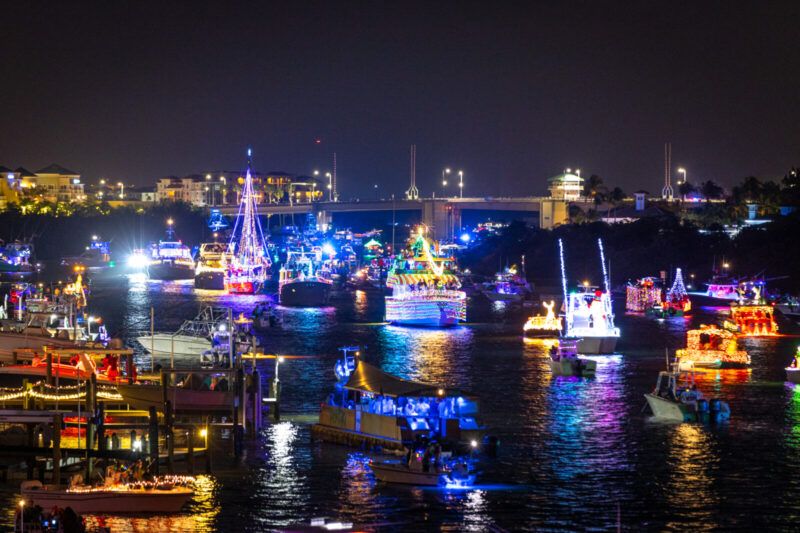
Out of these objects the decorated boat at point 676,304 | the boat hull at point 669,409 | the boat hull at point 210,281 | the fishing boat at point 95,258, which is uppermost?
the fishing boat at point 95,258

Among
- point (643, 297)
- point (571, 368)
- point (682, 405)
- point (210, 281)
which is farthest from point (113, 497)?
point (210, 281)

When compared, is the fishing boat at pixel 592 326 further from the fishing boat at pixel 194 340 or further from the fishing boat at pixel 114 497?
the fishing boat at pixel 114 497

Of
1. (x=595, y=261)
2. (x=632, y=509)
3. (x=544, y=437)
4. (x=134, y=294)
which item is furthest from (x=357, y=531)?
(x=595, y=261)

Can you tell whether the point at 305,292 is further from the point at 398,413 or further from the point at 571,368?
the point at 398,413

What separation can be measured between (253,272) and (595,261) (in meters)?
41.5

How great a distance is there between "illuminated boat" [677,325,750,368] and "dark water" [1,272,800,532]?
1.03 metres

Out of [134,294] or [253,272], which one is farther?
[253,272]

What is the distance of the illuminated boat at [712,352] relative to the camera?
186ft

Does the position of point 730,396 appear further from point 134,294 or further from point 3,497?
point 134,294

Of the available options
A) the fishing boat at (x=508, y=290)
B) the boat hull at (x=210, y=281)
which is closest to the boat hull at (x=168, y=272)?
the boat hull at (x=210, y=281)

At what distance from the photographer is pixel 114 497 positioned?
29.1 m

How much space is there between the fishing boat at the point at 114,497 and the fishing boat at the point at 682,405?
63.5 ft

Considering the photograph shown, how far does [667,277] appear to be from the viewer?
122875 millimetres

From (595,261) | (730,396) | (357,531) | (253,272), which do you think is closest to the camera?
(357,531)
